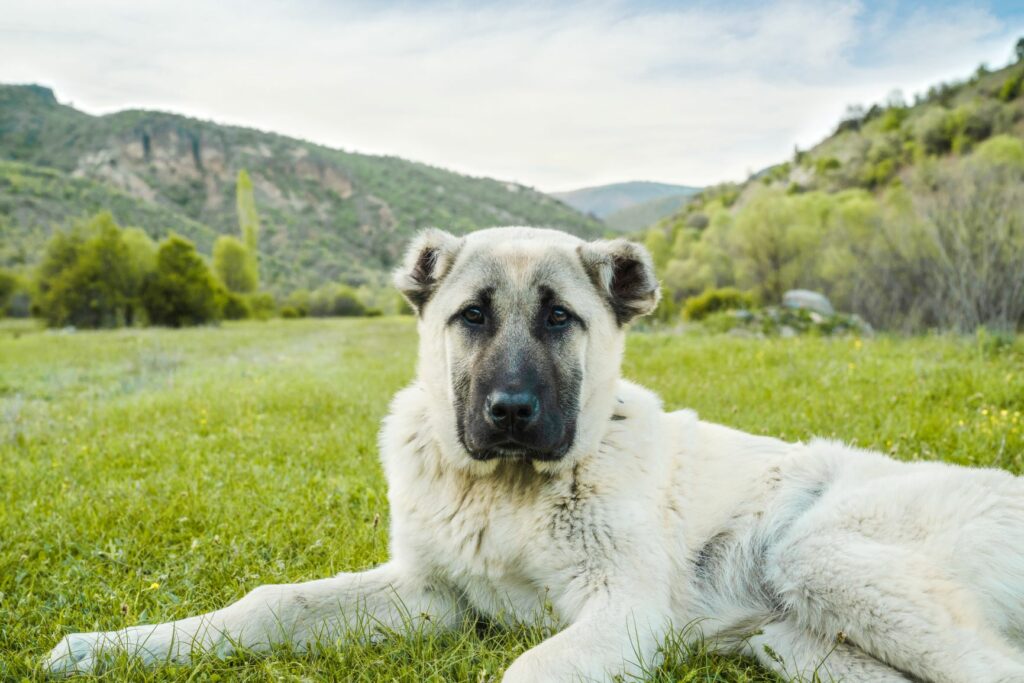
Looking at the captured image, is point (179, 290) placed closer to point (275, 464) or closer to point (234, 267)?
point (234, 267)

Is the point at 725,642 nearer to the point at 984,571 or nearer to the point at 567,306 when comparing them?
the point at 984,571

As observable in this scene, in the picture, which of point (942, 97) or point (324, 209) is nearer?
point (942, 97)

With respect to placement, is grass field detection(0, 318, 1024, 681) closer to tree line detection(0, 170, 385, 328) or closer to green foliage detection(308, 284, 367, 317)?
tree line detection(0, 170, 385, 328)

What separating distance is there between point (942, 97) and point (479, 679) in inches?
3661

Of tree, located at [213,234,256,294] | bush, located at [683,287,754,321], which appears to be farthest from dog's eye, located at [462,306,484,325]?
tree, located at [213,234,256,294]

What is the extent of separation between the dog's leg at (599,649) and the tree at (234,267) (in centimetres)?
5956

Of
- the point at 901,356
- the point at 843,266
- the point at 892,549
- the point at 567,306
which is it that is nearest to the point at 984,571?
the point at 892,549

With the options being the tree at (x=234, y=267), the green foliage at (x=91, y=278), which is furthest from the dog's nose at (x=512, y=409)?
the tree at (x=234, y=267)

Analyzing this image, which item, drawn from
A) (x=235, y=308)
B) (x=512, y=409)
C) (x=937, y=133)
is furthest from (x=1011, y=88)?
(x=512, y=409)

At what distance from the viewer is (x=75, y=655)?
273 centimetres

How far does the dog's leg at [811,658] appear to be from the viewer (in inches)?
102

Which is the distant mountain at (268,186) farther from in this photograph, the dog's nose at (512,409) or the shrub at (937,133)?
the dog's nose at (512,409)

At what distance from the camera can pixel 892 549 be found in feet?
9.09

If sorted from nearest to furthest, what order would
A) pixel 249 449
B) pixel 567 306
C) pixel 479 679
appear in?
pixel 479 679, pixel 567 306, pixel 249 449
